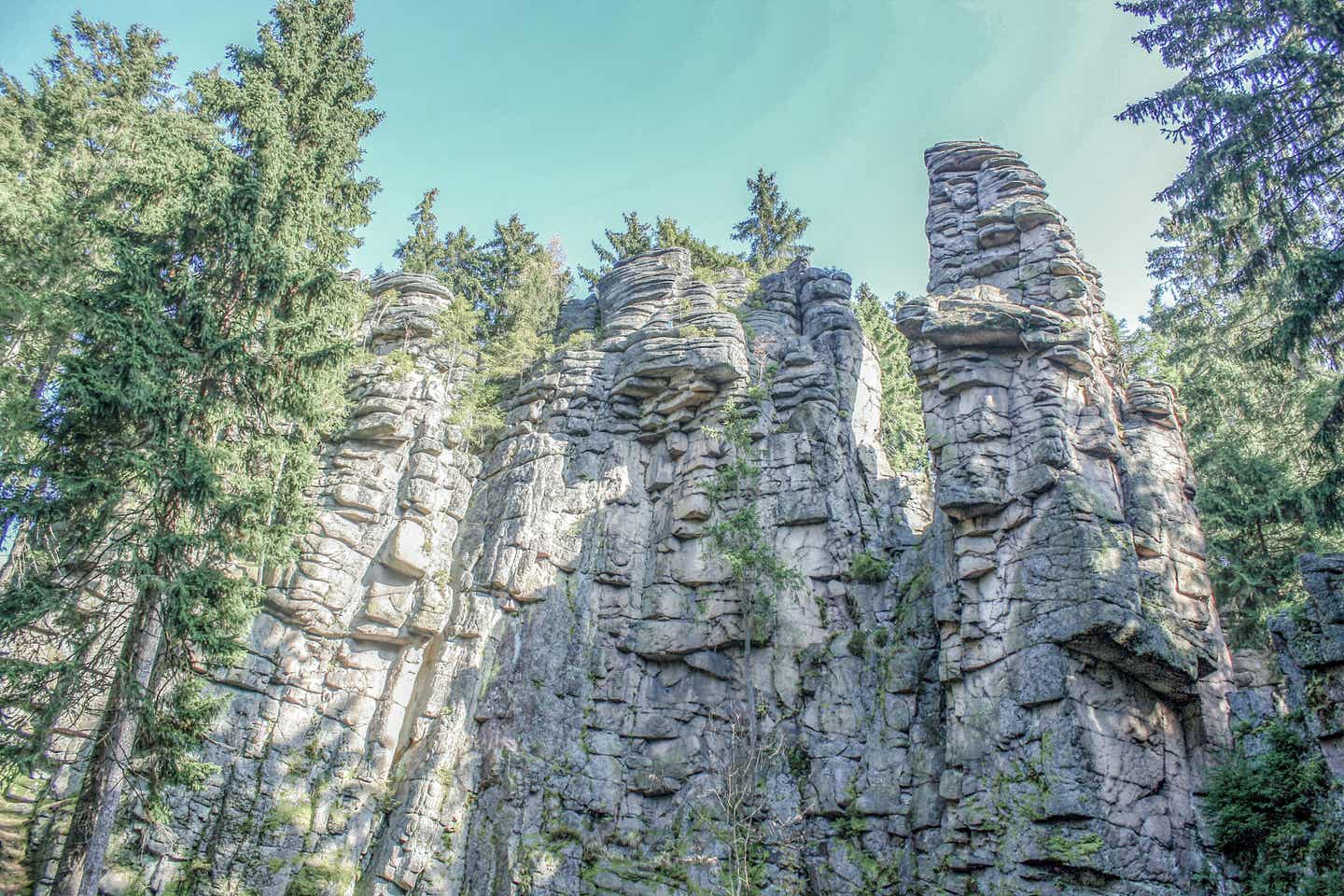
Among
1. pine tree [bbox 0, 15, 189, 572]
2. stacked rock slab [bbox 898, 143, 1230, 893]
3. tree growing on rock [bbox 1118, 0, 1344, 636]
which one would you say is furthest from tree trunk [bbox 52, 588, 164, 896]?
tree growing on rock [bbox 1118, 0, 1344, 636]

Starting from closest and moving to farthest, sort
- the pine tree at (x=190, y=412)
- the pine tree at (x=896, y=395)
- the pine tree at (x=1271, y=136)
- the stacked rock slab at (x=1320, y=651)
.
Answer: the stacked rock slab at (x=1320, y=651), the pine tree at (x=190, y=412), the pine tree at (x=1271, y=136), the pine tree at (x=896, y=395)

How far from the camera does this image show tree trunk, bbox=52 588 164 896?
1038 centimetres

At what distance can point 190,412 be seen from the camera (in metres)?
12.3

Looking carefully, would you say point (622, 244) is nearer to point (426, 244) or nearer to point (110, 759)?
point (426, 244)

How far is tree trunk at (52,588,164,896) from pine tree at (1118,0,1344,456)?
57.6 feet

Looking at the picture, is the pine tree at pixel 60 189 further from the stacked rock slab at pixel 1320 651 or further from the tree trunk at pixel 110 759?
the stacked rock slab at pixel 1320 651

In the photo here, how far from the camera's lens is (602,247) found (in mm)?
33281

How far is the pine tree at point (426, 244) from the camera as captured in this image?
32.0 meters

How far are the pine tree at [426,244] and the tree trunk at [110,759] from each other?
21.5m

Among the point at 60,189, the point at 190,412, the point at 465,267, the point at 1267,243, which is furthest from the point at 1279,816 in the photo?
the point at 465,267

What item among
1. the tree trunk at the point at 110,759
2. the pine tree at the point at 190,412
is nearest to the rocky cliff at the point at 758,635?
the pine tree at the point at 190,412

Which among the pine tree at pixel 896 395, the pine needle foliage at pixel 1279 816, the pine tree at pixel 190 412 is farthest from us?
the pine tree at pixel 896 395

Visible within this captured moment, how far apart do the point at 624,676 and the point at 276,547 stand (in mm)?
9410

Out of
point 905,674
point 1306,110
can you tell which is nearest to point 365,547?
point 905,674
